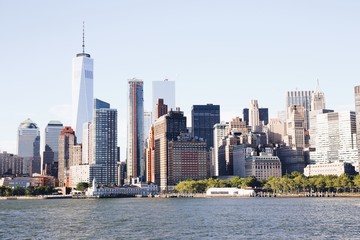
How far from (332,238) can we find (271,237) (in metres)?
9.50

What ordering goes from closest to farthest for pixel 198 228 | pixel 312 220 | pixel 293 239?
1. pixel 293 239
2. pixel 198 228
3. pixel 312 220

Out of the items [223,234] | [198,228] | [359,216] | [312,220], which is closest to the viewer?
[223,234]

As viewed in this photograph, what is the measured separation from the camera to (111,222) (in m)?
136

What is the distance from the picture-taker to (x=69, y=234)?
110 meters

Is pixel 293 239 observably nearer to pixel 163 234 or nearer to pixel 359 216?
pixel 163 234

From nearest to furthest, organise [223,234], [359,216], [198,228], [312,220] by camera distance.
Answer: [223,234], [198,228], [312,220], [359,216]

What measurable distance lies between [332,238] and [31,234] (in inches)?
2058

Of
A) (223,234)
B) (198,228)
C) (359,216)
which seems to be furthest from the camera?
(359,216)

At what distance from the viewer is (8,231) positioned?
12038 centimetres

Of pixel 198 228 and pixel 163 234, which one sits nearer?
pixel 163 234

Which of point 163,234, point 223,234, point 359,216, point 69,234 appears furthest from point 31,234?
point 359,216

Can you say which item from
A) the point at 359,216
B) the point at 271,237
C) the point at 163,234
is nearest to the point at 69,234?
the point at 163,234

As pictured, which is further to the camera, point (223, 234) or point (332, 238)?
point (223, 234)

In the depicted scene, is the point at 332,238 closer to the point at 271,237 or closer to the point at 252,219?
the point at 271,237
